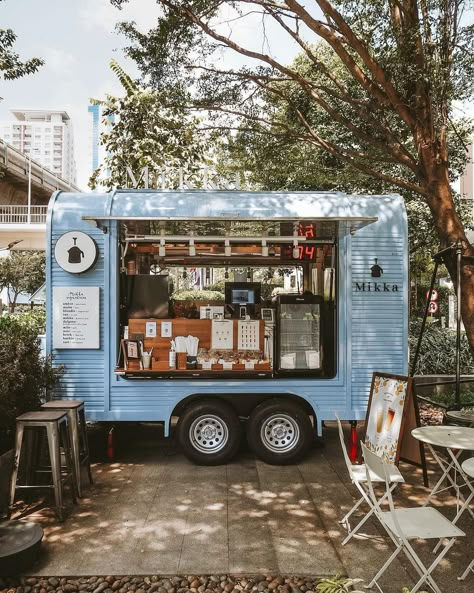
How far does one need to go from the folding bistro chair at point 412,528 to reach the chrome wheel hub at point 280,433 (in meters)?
2.39

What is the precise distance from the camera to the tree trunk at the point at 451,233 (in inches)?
227

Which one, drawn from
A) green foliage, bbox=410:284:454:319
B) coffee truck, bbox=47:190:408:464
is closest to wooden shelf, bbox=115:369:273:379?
coffee truck, bbox=47:190:408:464

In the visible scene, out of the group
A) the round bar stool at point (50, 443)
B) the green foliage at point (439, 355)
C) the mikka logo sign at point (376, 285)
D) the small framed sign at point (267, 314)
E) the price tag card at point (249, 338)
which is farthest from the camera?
the green foliage at point (439, 355)

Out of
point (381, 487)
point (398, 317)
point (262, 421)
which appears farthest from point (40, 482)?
point (398, 317)

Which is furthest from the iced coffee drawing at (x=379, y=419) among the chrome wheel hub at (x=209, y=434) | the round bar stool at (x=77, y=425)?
Result: the round bar stool at (x=77, y=425)

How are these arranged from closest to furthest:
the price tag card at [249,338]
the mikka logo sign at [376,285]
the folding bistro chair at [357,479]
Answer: the folding bistro chair at [357,479], the mikka logo sign at [376,285], the price tag card at [249,338]

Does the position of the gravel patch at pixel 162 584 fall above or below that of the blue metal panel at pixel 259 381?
below

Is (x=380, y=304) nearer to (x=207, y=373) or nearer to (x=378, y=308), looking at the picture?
(x=378, y=308)

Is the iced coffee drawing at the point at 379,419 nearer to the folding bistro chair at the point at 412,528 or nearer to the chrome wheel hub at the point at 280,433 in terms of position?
the chrome wheel hub at the point at 280,433

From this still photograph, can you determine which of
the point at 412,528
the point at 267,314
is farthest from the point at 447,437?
the point at 267,314

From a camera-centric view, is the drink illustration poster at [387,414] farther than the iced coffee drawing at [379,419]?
No

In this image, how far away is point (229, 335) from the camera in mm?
6035

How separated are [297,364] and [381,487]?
1.59 meters

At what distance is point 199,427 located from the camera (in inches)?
228
